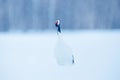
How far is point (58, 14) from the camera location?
1789mm

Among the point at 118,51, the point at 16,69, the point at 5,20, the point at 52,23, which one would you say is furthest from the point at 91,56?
the point at 5,20

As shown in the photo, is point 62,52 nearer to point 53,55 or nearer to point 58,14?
point 53,55

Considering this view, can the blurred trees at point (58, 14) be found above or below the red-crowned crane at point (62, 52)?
above

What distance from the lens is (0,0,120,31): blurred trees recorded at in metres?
1.77

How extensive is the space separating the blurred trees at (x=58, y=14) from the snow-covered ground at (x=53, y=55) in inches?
2.4

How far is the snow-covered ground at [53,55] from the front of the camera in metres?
1.75

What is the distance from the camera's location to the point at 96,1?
1.81m

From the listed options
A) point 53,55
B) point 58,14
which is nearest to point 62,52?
point 53,55

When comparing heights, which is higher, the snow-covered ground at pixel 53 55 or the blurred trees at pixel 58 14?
the blurred trees at pixel 58 14

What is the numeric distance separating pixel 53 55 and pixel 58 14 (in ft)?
0.94

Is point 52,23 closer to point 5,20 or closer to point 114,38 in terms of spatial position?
point 5,20

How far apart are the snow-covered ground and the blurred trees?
0.06 m

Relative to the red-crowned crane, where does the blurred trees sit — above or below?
above

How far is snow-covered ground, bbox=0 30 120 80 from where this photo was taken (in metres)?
1.75
